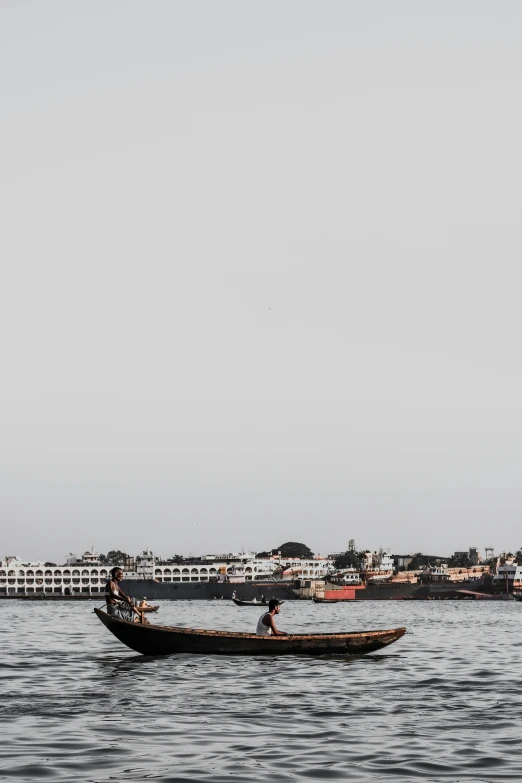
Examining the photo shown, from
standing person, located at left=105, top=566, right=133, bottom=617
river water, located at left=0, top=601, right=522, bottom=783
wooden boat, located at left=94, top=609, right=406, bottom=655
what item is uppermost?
standing person, located at left=105, top=566, right=133, bottom=617

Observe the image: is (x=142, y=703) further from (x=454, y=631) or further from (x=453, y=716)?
(x=454, y=631)

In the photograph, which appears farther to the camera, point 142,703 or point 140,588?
point 140,588

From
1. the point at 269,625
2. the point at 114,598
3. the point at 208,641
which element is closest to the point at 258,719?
the point at 208,641

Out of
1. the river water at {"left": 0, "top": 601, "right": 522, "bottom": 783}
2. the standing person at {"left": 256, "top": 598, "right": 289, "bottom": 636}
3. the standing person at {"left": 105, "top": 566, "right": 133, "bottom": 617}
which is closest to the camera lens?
the river water at {"left": 0, "top": 601, "right": 522, "bottom": 783}

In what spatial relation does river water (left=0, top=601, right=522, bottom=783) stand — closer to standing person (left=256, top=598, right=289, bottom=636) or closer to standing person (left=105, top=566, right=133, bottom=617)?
standing person (left=256, top=598, right=289, bottom=636)

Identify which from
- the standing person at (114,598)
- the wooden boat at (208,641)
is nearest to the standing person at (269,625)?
the wooden boat at (208,641)

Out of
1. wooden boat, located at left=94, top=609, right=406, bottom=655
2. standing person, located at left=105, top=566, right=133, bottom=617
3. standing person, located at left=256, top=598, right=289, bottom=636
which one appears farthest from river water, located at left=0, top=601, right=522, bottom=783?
standing person, located at left=105, top=566, right=133, bottom=617

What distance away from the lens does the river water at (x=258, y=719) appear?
1558cm

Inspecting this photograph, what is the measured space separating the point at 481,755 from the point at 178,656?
18.4m

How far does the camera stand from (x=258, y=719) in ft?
67.7

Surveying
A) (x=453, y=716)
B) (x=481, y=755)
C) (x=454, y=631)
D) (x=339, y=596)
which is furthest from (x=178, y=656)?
(x=339, y=596)

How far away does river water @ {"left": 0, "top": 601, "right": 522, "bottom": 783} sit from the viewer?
15.6 meters

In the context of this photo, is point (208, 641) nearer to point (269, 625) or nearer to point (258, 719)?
point (269, 625)

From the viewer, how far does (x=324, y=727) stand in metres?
19.7
